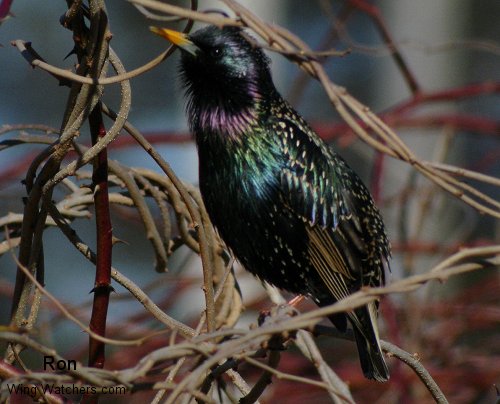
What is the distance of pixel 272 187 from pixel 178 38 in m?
0.63

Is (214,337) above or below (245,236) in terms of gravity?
above

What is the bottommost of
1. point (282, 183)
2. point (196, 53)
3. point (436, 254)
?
point (436, 254)

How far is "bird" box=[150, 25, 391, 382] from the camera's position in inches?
106

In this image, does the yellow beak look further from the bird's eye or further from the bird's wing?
the bird's wing

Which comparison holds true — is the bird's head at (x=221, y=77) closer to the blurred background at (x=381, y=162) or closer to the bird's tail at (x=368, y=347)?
the blurred background at (x=381, y=162)

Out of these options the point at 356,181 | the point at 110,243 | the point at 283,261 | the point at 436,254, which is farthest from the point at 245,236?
the point at 436,254

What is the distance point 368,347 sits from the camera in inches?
104

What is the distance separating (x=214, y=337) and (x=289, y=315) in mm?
189

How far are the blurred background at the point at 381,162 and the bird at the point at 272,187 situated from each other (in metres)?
0.20

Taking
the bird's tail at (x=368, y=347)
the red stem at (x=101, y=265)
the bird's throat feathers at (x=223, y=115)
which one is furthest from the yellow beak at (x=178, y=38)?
the bird's tail at (x=368, y=347)

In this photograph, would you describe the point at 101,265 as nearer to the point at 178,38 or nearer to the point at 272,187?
the point at 178,38

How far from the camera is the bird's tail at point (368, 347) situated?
8.63 ft

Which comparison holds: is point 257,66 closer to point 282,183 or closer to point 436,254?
point 282,183

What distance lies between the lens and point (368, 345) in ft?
8.66
